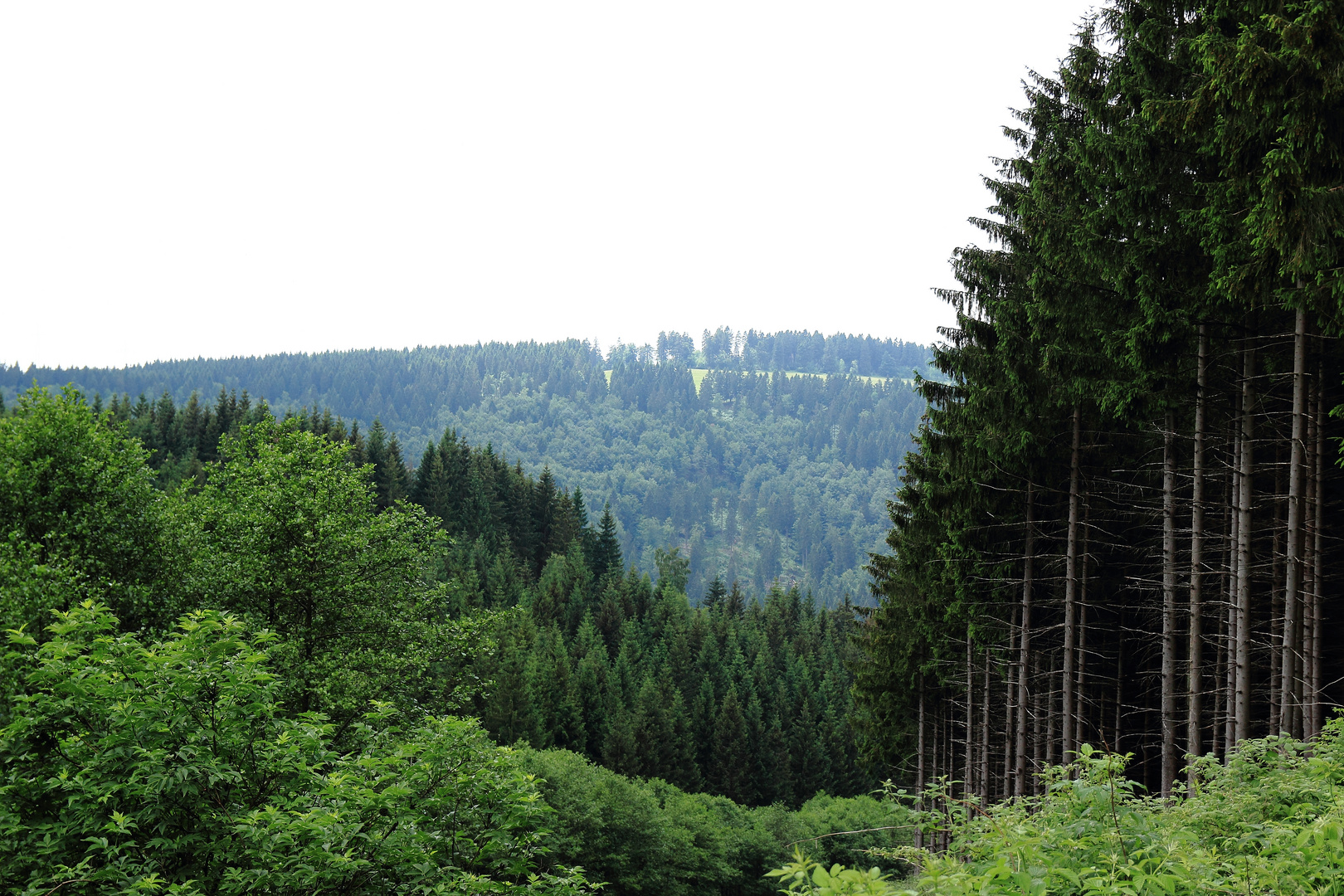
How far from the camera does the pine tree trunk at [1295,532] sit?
10328 millimetres

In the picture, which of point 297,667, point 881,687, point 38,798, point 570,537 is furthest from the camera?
point 570,537

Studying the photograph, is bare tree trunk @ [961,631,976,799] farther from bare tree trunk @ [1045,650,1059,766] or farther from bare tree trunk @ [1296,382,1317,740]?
bare tree trunk @ [1296,382,1317,740]

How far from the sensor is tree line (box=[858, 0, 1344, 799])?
29.6ft

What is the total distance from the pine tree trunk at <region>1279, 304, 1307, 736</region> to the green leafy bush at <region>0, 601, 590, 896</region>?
9.40m

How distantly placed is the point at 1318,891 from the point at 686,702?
64724 mm

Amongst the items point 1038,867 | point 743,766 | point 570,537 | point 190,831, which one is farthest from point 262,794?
point 570,537

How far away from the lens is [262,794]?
8.10 m

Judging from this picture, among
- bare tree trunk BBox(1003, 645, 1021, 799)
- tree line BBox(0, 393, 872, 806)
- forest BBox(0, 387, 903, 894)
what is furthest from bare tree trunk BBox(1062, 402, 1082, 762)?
tree line BBox(0, 393, 872, 806)

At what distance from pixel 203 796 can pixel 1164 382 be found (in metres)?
13.7

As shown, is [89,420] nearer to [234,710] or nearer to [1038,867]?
[234,710]

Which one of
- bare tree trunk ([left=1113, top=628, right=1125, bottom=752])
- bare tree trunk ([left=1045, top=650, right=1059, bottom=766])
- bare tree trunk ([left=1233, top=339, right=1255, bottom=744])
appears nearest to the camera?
bare tree trunk ([left=1233, top=339, right=1255, bottom=744])

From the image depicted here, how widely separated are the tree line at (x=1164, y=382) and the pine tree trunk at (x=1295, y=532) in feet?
0.13

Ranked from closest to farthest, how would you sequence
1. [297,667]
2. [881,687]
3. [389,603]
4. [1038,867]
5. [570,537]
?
1. [1038,867]
2. [297,667]
3. [389,603]
4. [881,687]
5. [570,537]

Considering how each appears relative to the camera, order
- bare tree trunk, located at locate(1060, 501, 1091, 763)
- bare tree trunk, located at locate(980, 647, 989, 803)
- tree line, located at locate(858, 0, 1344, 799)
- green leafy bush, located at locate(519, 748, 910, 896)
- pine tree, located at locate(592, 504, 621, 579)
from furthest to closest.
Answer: pine tree, located at locate(592, 504, 621, 579), green leafy bush, located at locate(519, 748, 910, 896), bare tree trunk, located at locate(980, 647, 989, 803), bare tree trunk, located at locate(1060, 501, 1091, 763), tree line, located at locate(858, 0, 1344, 799)
